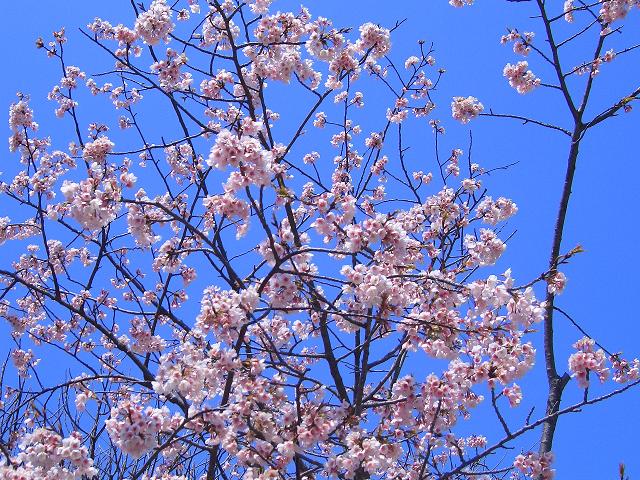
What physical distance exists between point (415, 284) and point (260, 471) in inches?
73.7

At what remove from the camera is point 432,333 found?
14.8 ft

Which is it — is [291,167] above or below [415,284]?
above

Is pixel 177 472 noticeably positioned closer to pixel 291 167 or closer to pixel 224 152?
pixel 291 167

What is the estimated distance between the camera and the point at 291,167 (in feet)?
20.8

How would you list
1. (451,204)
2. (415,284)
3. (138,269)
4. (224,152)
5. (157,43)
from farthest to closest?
(138,269) < (451,204) < (157,43) < (415,284) < (224,152)

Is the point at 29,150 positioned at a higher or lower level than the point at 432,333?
higher

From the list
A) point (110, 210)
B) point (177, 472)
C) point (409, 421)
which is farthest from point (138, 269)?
point (409, 421)

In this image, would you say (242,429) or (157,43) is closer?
(242,429)

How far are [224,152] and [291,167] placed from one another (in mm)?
2302

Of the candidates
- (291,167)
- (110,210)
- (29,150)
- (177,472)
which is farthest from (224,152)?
(177,472)

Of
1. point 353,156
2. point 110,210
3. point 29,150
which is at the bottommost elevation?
point 110,210

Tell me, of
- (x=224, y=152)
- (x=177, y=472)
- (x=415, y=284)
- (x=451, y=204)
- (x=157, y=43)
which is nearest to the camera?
(x=224, y=152)

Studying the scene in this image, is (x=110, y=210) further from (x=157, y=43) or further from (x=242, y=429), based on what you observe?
(x=157, y=43)

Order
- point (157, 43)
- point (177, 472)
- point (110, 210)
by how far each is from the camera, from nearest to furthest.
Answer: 1. point (110, 210)
2. point (157, 43)
3. point (177, 472)
